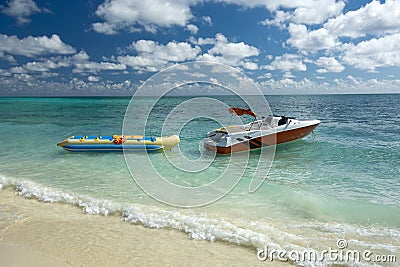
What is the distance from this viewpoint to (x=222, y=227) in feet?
19.0

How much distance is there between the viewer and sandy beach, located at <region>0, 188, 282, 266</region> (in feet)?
14.9

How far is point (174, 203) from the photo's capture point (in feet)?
24.2

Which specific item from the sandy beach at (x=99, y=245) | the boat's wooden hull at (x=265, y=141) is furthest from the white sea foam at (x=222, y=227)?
the boat's wooden hull at (x=265, y=141)

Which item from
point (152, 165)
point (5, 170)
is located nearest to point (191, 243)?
point (152, 165)

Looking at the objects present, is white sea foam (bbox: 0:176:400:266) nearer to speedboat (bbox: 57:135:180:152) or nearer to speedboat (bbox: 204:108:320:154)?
speedboat (bbox: 57:135:180:152)

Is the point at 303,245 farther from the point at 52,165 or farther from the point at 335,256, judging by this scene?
the point at 52,165

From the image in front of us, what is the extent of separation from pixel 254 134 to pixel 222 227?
7.69m

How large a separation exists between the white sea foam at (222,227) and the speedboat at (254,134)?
643 cm

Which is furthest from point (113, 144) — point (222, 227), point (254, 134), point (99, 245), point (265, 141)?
point (222, 227)

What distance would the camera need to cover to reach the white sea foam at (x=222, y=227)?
5203 millimetres

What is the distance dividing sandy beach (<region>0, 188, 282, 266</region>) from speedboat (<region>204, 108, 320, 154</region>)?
24.3 feet

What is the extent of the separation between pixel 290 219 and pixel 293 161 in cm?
589

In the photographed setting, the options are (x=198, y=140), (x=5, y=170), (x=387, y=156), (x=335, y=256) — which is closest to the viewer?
(x=335, y=256)

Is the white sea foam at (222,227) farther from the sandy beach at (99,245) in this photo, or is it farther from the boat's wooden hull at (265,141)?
the boat's wooden hull at (265,141)
